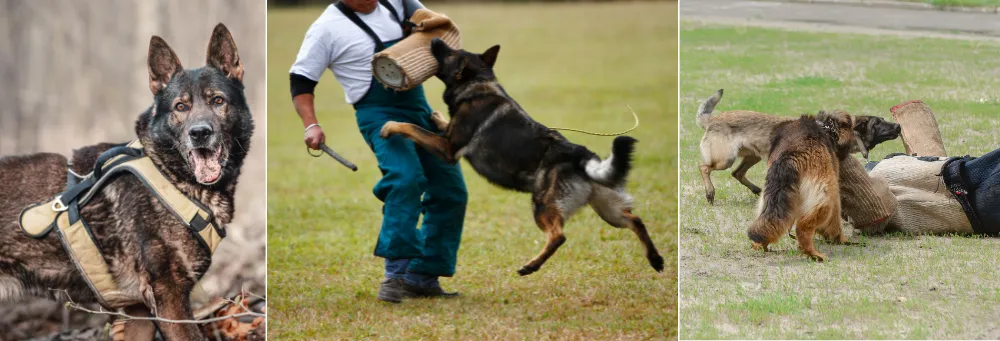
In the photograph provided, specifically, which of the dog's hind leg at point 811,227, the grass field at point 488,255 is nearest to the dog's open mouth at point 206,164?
the grass field at point 488,255

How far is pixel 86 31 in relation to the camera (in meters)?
5.61

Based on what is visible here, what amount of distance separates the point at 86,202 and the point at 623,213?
2532 mm

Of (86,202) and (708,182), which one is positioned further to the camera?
(708,182)

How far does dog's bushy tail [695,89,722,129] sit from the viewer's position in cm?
613

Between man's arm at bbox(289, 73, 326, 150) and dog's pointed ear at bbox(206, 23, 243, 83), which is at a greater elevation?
dog's pointed ear at bbox(206, 23, 243, 83)

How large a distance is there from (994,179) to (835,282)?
4.11 feet

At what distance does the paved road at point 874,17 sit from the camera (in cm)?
613

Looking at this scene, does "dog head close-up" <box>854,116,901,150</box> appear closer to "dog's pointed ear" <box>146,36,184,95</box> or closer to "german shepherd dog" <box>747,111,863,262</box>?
"german shepherd dog" <box>747,111,863,262</box>

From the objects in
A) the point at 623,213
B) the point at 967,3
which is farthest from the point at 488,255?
the point at 967,3

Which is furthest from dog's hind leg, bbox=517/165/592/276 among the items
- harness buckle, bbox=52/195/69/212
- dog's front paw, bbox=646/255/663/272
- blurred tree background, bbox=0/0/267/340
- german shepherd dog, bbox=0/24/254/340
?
harness buckle, bbox=52/195/69/212

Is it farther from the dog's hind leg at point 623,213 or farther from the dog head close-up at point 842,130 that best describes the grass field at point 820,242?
the dog's hind leg at point 623,213

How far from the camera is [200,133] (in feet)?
17.5

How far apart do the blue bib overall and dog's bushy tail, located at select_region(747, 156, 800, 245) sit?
5.51 feet

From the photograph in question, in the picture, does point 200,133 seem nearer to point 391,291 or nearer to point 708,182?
point 391,291
